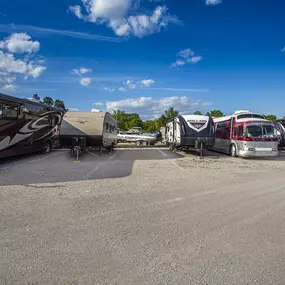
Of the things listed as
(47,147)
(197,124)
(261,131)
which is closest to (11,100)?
(47,147)

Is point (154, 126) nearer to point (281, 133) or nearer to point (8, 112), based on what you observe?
point (281, 133)

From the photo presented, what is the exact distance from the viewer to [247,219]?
4.70 m

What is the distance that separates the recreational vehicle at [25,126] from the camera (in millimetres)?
11531

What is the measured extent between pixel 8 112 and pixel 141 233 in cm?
1026

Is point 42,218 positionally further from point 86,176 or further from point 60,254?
point 86,176

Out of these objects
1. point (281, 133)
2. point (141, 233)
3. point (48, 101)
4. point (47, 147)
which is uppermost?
point (48, 101)

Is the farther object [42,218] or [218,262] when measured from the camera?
[42,218]

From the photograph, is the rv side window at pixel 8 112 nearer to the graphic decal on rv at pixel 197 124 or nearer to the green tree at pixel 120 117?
the graphic decal on rv at pixel 197 124

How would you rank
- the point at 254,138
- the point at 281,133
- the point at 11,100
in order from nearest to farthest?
the point at 11,100
the point at 254,138
the point at 281,133

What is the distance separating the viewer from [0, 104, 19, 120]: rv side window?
11.3 metres

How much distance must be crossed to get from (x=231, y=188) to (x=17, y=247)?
5.62m

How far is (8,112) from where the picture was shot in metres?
11.8

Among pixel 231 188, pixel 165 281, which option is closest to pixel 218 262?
pixel 165 281

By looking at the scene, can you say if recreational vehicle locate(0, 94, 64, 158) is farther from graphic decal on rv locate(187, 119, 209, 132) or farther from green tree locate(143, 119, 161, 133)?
green tree locate(143, 119, 161, 133)
